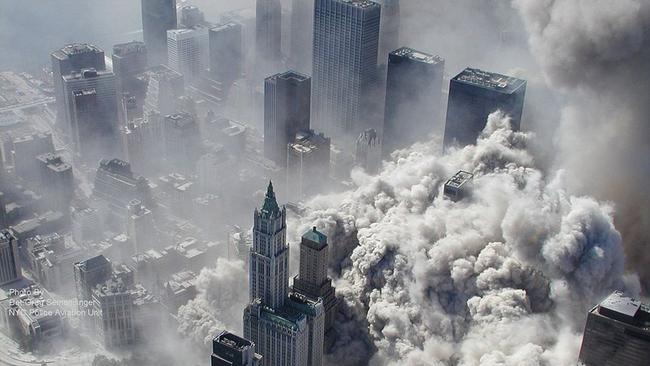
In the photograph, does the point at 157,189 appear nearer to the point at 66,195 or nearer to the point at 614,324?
the point at 66,195

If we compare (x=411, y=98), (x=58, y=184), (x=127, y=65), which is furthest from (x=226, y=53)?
(x=411, y=98)

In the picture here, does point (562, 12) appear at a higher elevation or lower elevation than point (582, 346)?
higher

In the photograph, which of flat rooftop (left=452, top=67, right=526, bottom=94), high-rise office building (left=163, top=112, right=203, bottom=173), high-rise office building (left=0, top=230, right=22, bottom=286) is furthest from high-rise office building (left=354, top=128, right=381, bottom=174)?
high-rise office building (left=0, top=230, right=22, bottom=286)

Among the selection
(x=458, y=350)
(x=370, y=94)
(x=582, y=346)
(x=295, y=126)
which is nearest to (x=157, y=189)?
(x=295, y=126)

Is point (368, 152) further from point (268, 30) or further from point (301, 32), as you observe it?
point (268, 30)

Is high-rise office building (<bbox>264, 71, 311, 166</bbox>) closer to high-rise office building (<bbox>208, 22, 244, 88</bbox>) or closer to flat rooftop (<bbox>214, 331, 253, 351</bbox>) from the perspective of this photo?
high-rise office building (<bbox>208, 22, 244, 88</bbox>)

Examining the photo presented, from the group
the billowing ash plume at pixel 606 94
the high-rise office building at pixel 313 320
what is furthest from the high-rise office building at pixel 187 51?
the high-rise office building at pixel 313 320

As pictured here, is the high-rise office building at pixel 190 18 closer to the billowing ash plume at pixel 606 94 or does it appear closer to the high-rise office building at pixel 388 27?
the high-rise office building at pixel 388 27
